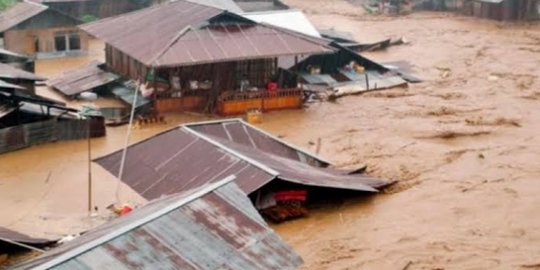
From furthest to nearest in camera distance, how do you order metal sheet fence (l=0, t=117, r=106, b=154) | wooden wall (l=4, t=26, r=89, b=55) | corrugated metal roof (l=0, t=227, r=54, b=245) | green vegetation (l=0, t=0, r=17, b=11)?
green vegetation (l=0, t=0, r=17, b=11) → wooden wall (l=4, t=26, r=89, b=55) → metal sheet fence (l=0, t=117, r=106, b=154) → corrugated metal roof (l=0, t=227, r=54, b=245)

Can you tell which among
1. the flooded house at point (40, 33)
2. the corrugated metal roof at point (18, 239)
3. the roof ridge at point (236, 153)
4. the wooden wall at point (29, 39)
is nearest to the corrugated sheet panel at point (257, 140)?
the roof ridge at point (236, 153)

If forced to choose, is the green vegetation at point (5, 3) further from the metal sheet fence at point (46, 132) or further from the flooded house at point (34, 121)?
the metal sheet fence at point (46, 132)

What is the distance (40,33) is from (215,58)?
1371cm

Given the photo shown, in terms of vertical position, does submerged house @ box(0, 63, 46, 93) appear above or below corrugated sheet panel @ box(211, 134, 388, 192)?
above

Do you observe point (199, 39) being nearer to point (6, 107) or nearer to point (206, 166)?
point (6, 107)

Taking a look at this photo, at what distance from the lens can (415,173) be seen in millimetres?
21656

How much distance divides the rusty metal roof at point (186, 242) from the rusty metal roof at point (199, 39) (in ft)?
45.5

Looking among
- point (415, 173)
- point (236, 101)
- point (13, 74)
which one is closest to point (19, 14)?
point (13, 74)

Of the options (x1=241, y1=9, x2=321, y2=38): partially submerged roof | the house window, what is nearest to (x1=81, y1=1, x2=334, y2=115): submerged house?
(x1=241, y1=9, x2=321, y2=38): partially submerged roof

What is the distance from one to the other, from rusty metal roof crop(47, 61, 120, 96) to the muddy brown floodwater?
4.39m

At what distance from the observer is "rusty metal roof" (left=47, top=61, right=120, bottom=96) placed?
3025cm

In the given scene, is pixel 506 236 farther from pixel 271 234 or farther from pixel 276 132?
pixel 276 132

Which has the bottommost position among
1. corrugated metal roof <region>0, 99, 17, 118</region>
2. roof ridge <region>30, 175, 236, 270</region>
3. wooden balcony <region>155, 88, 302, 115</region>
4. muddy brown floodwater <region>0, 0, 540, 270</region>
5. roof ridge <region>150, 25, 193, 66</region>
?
muddy brown floodwater <region>0, 0, 540, 270</region>

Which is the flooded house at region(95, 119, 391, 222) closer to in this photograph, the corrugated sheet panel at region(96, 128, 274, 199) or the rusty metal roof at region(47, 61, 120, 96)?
the corrugated sheet panel at region(96, 128, 274, 199)
